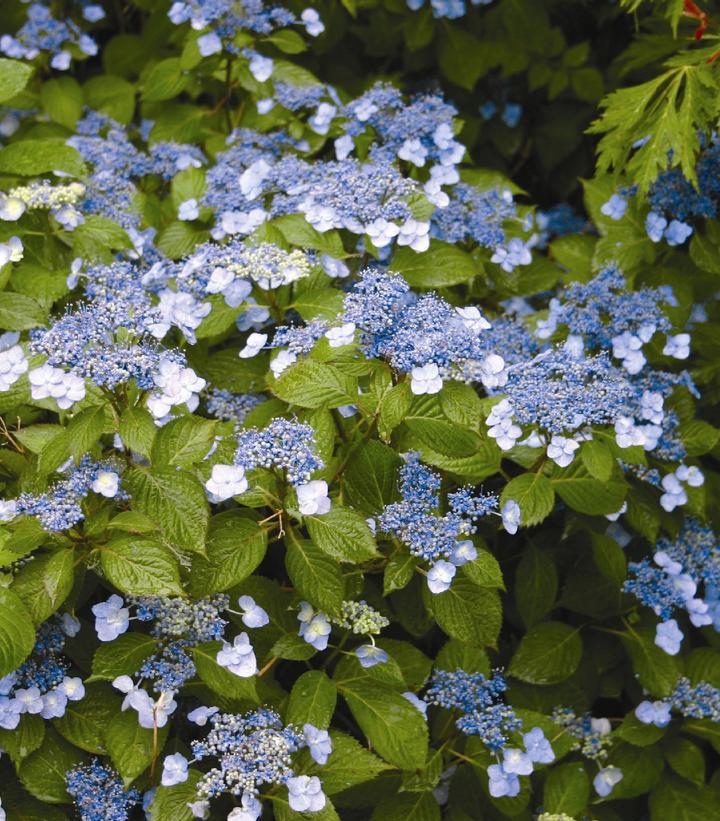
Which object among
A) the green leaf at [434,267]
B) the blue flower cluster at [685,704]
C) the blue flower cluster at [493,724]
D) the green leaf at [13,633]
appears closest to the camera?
the green leaf at [13,633]

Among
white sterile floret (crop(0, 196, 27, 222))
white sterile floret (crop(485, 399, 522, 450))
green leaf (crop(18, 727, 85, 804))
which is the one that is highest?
white sterile floret (crop(0, 196, 27, 222))

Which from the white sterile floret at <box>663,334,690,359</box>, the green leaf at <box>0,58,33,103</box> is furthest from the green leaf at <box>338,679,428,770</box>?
the green leaf at <box>0,58,33,103</box>

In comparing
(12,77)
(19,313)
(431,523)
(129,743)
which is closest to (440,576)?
(431,523)

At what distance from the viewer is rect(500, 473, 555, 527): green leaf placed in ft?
6.62

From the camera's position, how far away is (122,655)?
6.23 feet

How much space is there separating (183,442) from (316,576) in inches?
13.6

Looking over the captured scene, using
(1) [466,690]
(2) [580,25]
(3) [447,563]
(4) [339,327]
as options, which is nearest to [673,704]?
(1) [466,690]

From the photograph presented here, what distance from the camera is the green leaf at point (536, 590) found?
2.35 metres

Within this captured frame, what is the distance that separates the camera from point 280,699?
2023 millimetres

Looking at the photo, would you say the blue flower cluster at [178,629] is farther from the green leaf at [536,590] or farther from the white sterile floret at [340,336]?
the green leaf at [536,590]

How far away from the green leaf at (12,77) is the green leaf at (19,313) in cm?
58

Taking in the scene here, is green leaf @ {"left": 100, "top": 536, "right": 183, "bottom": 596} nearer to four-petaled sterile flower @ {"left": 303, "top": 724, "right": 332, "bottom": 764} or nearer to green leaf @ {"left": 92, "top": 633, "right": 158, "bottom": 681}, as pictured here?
green leaf @ {"left": 92, "top": 633, "right": 158, "bottom": 681}

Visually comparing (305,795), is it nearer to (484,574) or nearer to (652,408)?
(484,574)

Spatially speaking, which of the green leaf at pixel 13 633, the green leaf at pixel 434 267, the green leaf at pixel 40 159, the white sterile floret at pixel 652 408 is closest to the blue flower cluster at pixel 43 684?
the green leaf at pixel 13 633
